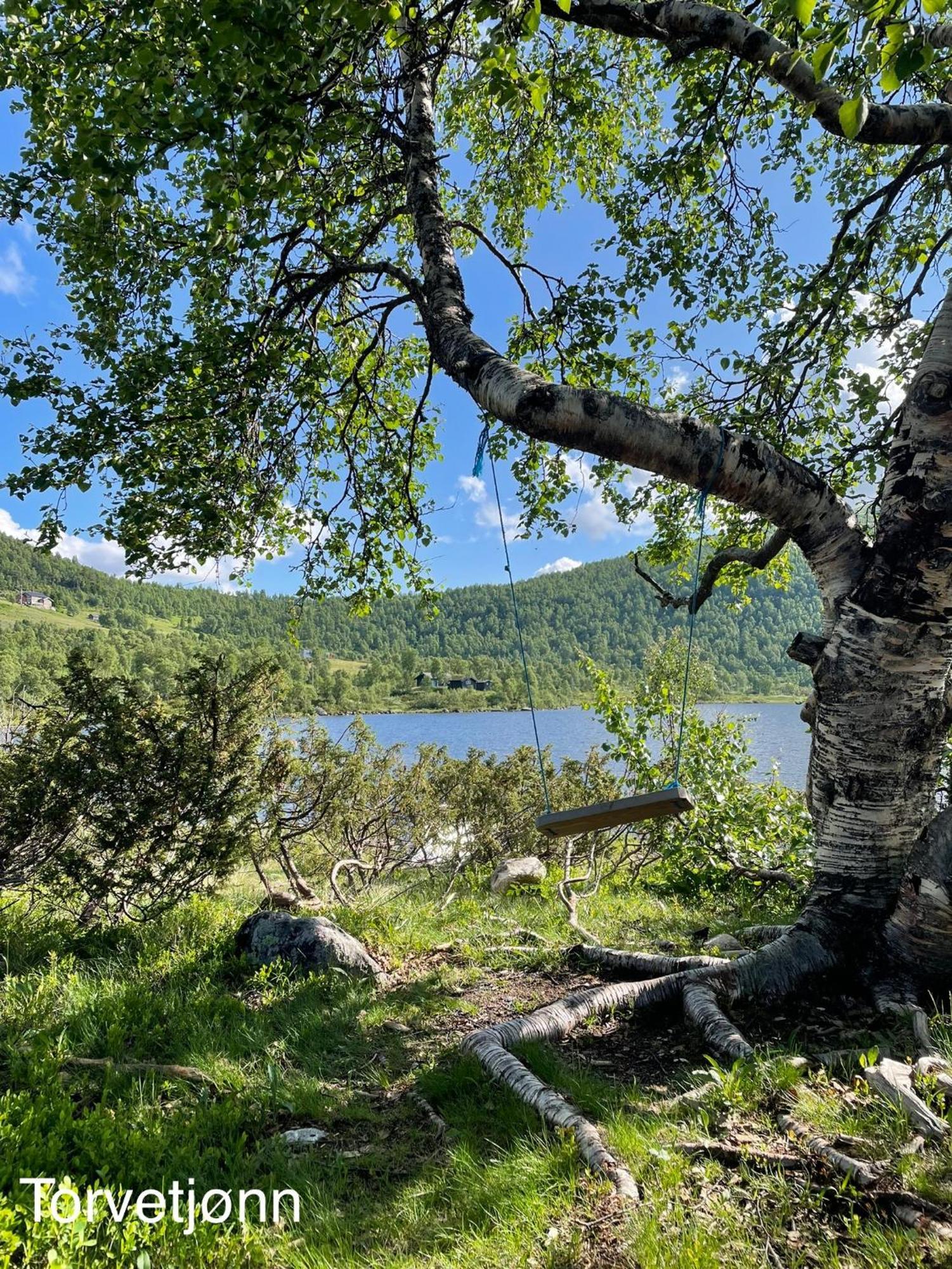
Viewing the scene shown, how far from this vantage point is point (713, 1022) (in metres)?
3.28

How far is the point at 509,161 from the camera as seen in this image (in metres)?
6.83

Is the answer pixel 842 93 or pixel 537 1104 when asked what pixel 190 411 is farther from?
pixel 537 1104

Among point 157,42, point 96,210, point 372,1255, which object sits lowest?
point 372,1255

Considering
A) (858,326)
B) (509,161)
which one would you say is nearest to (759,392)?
(858,326)

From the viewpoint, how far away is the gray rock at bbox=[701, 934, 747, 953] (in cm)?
482

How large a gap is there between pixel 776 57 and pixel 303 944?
20.3 feet

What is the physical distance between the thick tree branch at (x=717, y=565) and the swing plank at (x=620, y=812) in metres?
1.63

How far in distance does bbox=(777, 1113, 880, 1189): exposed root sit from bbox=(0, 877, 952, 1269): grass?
0.06 metres

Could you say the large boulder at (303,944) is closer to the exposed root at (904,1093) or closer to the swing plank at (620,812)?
the swing plank at (620,812)

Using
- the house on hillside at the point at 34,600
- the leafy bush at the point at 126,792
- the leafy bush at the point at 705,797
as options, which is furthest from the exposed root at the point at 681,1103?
the house on hillside at the point at 34,600

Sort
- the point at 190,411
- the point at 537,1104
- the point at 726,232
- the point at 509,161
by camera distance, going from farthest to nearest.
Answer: the point at 509,161, the point at 726,232, the point at 190,411, the point at 537,1104

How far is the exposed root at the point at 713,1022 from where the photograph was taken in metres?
3.06

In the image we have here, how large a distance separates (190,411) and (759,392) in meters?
4.70

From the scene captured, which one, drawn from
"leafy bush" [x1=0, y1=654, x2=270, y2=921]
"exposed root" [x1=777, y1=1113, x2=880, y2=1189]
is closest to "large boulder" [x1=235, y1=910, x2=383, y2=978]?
"leafy bush" [x1=0, y1=654, x2=270, y2=921]
